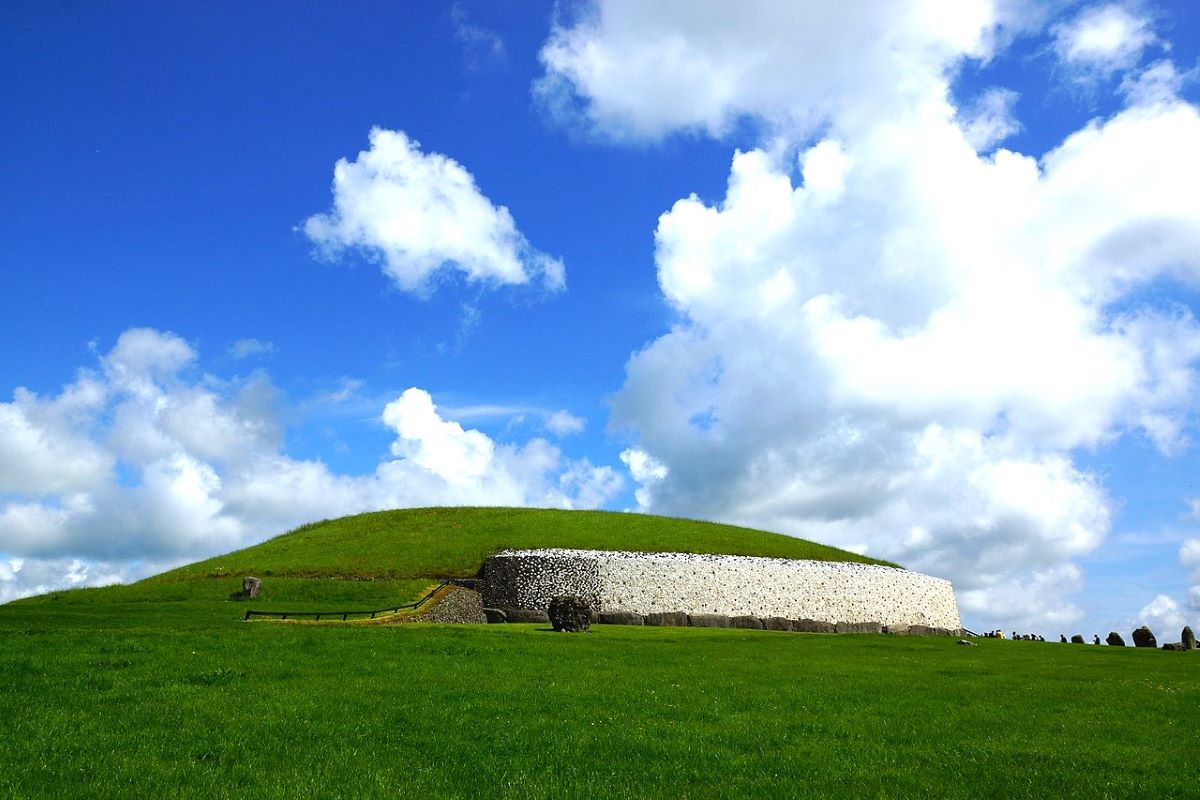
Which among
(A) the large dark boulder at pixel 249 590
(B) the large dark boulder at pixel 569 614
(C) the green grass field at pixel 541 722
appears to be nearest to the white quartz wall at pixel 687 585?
(A) the large dark boulder at pixel 249 590

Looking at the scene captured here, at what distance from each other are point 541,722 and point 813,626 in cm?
4780

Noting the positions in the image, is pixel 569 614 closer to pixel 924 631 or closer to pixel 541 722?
pixel 541 722

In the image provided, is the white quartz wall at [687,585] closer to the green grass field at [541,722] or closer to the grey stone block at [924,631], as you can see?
the grey stone block at [924,631]

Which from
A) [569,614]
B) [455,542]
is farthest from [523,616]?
[455,542]

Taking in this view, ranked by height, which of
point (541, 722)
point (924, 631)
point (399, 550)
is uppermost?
point (399, 550)

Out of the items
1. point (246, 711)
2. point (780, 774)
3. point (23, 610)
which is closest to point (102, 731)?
point (246, 711)

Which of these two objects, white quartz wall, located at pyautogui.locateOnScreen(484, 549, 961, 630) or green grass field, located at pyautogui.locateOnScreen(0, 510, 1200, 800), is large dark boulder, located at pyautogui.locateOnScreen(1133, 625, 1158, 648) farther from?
green grass field, located at pyautogui.locateOnScreen(0, 510, 1200, 800)

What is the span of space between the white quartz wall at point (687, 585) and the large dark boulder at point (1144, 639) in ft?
54.9

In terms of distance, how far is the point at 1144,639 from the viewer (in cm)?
5688

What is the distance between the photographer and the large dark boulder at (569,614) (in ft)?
146

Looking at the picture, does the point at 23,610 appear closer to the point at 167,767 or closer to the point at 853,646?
the point at 167,767

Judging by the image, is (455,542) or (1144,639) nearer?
(1144,639)

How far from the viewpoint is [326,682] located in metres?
21.7

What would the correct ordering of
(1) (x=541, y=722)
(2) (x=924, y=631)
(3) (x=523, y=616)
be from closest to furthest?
(1) (x=541, y=722), (3) (x=523, y=616), (2) (x=924, y=631)
